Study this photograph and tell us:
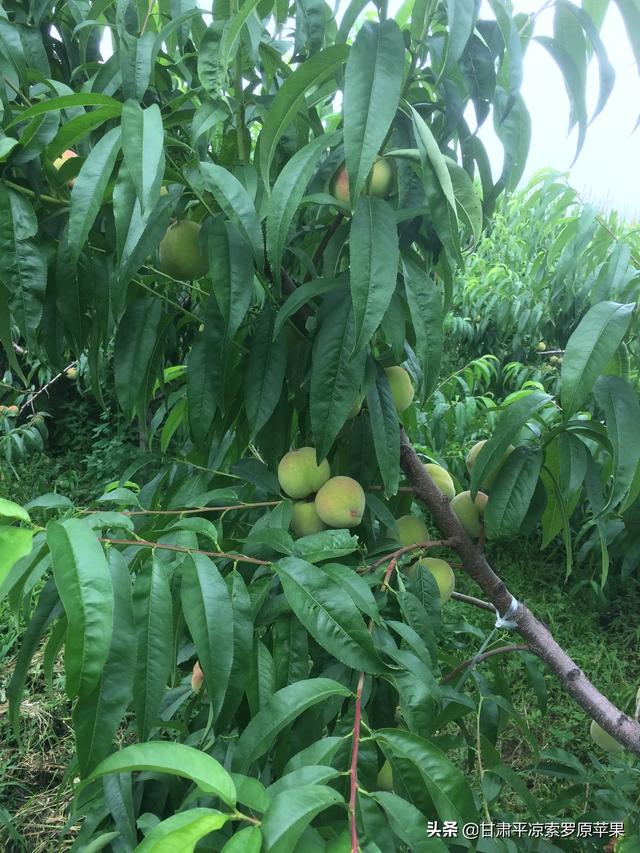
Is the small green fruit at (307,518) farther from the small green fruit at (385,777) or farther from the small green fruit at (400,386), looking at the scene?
the small green fruit at (385,777)

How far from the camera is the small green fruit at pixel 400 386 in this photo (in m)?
0.94

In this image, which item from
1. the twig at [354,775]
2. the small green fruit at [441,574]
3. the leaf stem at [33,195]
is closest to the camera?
the twig at [354,775]

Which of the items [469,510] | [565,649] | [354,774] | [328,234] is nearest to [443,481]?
[469,510]

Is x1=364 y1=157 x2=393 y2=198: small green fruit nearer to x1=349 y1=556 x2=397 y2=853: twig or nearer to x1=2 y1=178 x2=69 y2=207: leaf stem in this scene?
x1=2 y1=178 x2=69 y2=207: leaf stem

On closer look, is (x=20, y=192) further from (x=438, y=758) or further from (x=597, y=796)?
(x=597, y=796)

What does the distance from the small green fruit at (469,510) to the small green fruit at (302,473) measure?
0.22m

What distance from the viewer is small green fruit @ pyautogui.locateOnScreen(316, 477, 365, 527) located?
0.86 meters

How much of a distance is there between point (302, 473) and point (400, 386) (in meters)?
0.18

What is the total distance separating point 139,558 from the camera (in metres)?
0.66

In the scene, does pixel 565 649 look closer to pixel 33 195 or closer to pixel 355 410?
pixel 355 410

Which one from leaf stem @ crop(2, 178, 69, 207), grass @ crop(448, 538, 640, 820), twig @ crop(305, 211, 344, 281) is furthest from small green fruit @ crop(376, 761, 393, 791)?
grass @ crop(448, 538, 640, 820)

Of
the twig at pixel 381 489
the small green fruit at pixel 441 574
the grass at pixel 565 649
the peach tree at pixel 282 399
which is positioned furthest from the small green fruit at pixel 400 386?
the grass at pixel 565 649

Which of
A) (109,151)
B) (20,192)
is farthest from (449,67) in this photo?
(20,192)

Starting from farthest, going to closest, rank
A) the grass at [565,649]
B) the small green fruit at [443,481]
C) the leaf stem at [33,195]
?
the grass at [565,649], the small green fruit at [443,481], the leaf stem at [33,195]
